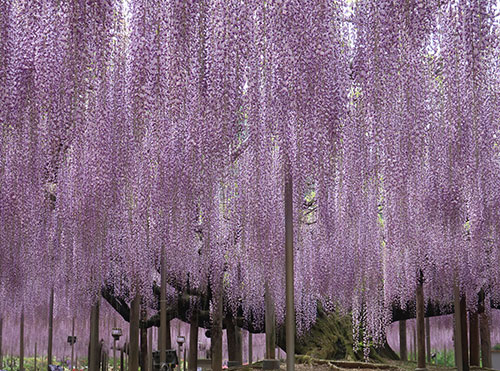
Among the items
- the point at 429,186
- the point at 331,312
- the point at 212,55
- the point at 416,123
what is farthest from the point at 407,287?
the point at 212,55

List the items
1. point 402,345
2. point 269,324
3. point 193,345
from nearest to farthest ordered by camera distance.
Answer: point 269,324 < point 193,345 < point 402,345

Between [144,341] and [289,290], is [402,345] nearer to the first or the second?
[144,341]

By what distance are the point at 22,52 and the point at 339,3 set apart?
9.72ft

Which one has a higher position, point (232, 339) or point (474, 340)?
point (232, 339)

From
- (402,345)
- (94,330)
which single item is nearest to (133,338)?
(94,330)

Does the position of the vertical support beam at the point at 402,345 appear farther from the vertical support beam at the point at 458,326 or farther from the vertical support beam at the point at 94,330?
the vertical support beam at the point at 94,330

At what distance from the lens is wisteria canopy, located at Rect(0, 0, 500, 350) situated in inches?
198

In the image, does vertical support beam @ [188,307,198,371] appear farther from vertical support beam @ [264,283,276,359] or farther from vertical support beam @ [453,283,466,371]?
vertical support beam @ [453,283,466,371]

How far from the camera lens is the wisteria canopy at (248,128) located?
16.5 ft

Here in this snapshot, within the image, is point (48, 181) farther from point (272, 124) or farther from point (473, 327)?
point (473, 327)

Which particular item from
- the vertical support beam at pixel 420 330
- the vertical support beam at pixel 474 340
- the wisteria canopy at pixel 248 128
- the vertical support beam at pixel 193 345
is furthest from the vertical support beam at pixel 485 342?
the vertical support beam at pixel 193 345

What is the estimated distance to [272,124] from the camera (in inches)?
230

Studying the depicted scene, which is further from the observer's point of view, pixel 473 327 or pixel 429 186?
pixel 473 327

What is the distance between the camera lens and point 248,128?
6.22 meters
